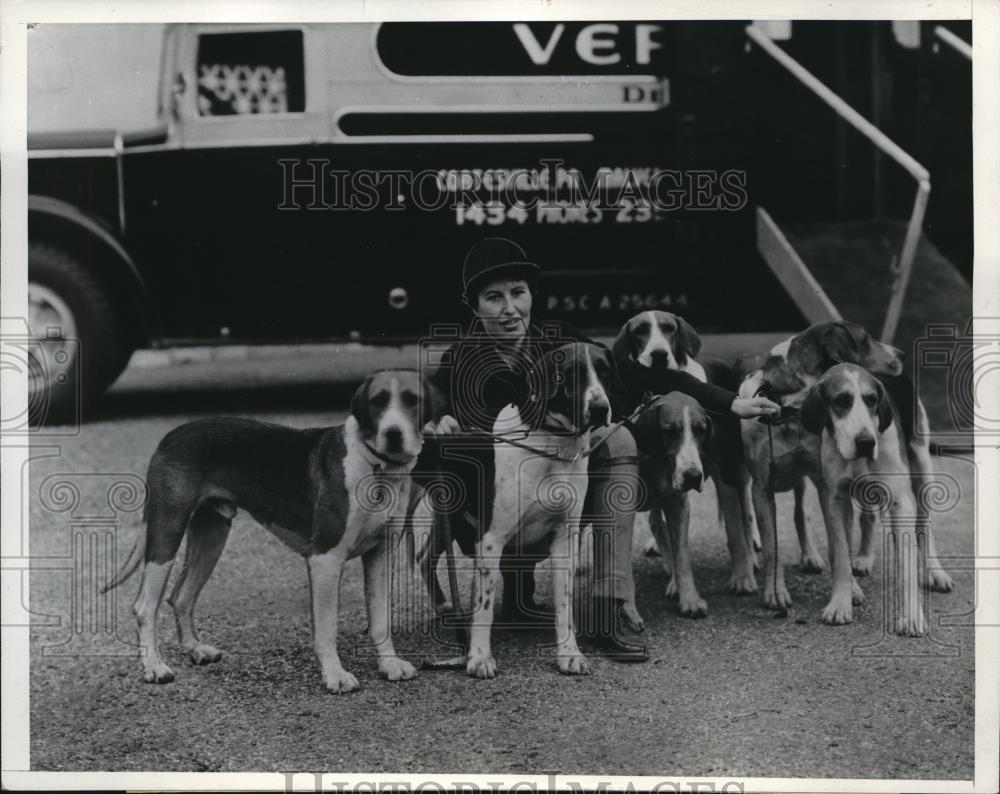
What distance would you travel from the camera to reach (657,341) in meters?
4.36

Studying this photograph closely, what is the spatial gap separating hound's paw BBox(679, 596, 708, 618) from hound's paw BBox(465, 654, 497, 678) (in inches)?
26.8

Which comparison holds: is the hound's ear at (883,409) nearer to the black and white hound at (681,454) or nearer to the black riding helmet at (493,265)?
the black and white hound at (681,454)

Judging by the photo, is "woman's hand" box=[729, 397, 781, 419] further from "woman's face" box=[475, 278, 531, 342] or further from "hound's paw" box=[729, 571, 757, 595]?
"woman's face" box=[475, 278, 531, 342]

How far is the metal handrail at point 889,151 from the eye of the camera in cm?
449

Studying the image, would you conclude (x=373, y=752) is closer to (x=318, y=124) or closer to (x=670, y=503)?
(x=670, y=503)

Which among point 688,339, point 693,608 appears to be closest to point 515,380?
point 688,339

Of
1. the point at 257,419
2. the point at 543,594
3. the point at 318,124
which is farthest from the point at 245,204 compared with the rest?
the point at 543,594

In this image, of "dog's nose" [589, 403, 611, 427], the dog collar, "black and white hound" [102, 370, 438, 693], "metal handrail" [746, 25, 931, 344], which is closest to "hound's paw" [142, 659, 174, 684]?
"black and white hound" [102, 370, 438, 693]

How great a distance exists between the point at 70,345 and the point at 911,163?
305 cm

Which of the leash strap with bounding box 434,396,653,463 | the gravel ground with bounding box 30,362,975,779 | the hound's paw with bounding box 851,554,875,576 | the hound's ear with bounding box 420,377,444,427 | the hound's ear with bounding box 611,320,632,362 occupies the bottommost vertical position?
the gravel ground with bounding box 30,362,975,779

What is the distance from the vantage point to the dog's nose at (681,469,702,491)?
4.24 m

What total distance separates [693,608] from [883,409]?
93 centimetres

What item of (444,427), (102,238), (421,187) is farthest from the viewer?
(102,238)

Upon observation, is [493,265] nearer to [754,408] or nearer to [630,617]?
[754,408]
